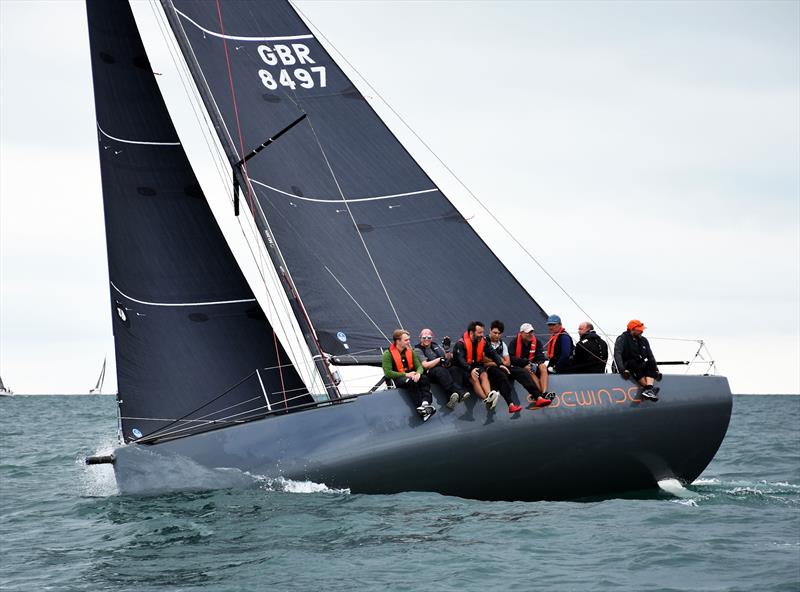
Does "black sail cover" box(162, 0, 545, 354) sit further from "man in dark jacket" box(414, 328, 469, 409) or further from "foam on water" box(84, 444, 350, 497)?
"foam on water" box(84, 444, 350, 497)

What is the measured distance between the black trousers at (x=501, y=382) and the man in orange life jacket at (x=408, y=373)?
67 cm

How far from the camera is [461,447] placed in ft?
34.9

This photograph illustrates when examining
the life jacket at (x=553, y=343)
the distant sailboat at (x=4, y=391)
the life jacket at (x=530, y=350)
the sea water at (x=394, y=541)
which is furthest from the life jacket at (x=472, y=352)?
the distant sailboat at (x=4, y=391)

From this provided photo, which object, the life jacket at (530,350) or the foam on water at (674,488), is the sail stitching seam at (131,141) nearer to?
the life jacket at (530,350)

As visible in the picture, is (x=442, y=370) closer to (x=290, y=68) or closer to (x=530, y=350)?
(x=530, y=350)

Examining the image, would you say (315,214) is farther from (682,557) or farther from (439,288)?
(682,557)

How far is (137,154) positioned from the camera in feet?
43.7

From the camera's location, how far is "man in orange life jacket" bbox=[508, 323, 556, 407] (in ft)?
36.0

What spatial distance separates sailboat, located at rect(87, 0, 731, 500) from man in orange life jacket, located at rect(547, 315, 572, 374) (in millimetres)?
646

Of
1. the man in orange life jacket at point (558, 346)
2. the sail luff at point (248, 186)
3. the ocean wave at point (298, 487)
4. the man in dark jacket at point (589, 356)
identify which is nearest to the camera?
the ocean wave at point (298, 487)

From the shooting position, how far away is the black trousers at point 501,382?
10938mm

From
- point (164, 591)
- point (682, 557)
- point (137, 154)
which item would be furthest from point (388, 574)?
point (137, 154)

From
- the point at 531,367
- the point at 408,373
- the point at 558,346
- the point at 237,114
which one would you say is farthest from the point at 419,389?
the point at 237,114

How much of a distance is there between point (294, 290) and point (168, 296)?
159 centimetres
